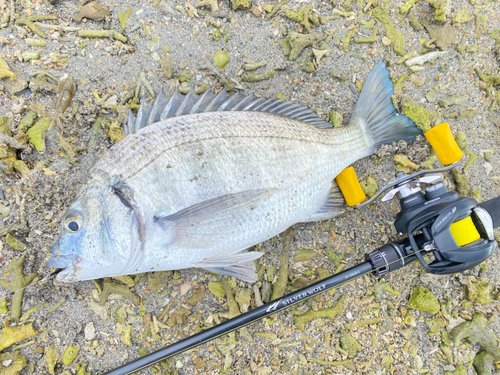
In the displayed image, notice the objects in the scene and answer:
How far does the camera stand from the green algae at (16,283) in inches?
70.4

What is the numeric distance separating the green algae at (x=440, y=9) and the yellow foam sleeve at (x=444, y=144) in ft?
2.42

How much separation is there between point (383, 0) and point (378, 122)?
2.80 ft

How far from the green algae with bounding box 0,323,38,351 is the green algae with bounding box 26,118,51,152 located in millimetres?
1035

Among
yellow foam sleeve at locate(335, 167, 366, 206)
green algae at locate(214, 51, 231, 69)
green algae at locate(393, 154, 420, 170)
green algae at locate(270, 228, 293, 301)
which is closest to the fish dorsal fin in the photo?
green algae at locate(214, 51, 231, 69)

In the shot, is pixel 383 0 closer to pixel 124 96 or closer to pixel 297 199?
pixel 297 199

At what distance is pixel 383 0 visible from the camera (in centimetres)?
205

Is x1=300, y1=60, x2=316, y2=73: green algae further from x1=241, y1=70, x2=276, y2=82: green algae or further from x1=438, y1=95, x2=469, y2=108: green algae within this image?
x1=438, y1=95, x2=469, y2=108: green algae

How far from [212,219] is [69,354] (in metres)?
1.21

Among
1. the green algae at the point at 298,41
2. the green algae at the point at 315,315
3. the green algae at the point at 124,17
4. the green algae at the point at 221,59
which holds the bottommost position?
the green algae at the point at 315,315

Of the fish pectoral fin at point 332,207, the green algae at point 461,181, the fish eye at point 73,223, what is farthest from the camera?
the green algae at point 461,181

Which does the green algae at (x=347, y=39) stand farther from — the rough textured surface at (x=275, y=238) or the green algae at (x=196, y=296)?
the green algae at (x=196, y=296)

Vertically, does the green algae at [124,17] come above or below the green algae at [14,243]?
above

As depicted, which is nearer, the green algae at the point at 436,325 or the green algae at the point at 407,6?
the green algae at the point at 436,325

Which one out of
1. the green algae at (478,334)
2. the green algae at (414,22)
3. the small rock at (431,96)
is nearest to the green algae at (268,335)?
the green algae at (478,334)
